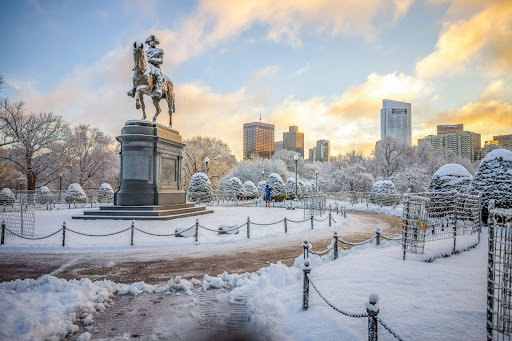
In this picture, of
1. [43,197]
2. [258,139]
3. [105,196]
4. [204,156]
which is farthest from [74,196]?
[258,139]

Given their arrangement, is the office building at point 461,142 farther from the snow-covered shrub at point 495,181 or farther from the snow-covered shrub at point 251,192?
the snow-covered shrub at point 495,181

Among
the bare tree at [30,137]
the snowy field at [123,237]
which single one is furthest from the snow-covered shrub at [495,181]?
the bare tree at [30,137]

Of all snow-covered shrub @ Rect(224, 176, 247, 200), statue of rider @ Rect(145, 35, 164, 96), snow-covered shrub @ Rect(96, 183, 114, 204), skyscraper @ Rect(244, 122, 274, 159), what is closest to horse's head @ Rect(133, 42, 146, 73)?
statue of rider @ Rect(145, 35, 164, 96)

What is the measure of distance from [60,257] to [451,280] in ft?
37.0

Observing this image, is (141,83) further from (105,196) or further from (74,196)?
(74,196)

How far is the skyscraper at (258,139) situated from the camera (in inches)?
6540

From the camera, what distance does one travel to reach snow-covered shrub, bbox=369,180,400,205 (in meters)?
30.6

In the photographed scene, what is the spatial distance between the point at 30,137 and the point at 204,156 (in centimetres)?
2981

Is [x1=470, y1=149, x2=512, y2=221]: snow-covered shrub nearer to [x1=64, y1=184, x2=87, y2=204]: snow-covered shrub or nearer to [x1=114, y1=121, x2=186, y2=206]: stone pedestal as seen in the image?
[x1=114, y1=121, x2=186, y2=206]: stone pedestal

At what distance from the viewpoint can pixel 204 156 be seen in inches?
2445

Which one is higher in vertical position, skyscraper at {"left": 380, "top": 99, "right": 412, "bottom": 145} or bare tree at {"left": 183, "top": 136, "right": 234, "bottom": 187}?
skyscraper at {"left": 380, "top": 99, "right": 412, "bottom": 145}

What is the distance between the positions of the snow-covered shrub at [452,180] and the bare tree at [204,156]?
47.0 meters

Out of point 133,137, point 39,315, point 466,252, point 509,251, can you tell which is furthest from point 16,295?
point 133,137

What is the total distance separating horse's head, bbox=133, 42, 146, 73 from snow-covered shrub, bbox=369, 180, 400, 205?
84.1 ft
